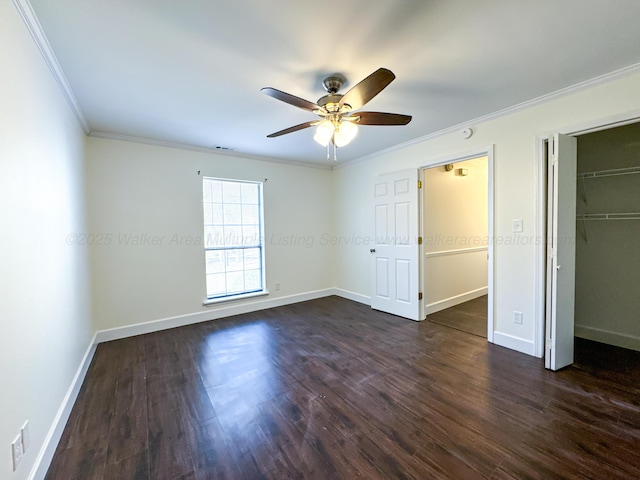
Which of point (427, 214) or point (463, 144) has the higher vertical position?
point (463, 144)

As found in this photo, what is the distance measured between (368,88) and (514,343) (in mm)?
2909

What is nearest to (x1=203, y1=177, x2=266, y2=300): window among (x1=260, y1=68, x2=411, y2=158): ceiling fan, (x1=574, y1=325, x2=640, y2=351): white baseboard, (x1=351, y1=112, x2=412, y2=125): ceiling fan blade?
(x1=260, y1=68, x2=411, y2=158): ceiling fan

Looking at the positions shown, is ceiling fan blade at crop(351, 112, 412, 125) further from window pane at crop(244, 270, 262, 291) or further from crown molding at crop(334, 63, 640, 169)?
window pane at crop(244, 270, 262, 291)

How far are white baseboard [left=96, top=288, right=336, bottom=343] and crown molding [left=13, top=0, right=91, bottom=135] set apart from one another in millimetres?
2465

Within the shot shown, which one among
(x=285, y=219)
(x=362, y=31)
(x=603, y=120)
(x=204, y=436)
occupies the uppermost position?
(x=362, y=31)

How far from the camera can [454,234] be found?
14.6ft

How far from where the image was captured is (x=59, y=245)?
209cm

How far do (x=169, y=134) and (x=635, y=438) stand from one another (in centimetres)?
480

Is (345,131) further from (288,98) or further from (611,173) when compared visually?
(611,173)

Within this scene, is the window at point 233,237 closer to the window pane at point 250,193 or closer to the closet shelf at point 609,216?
the window pane at point 250,193

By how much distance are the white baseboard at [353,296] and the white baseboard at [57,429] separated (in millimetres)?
3681

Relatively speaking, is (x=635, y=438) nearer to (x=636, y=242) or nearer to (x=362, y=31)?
(x=636, y=242)

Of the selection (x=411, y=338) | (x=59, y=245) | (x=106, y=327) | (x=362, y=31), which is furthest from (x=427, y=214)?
(x=106, y=327)

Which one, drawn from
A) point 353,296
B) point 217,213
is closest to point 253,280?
point 217,213
